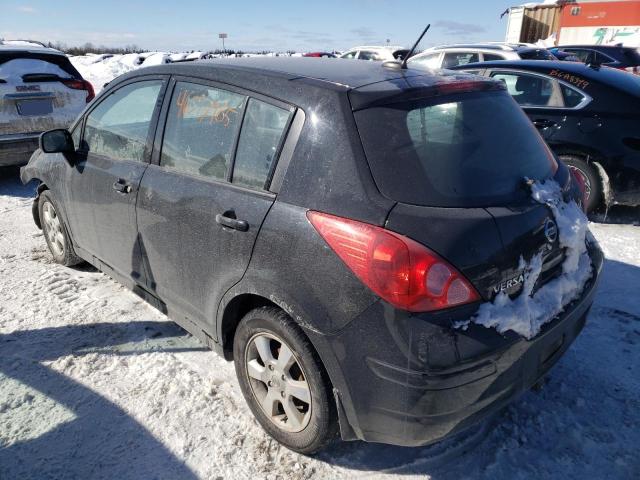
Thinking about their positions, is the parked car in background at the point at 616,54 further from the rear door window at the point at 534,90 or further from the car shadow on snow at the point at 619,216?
the car shadow on snow at the point at 619,216

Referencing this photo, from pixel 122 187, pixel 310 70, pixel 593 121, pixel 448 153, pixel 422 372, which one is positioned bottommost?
pixel 422 372

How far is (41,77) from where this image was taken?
631 centimetres

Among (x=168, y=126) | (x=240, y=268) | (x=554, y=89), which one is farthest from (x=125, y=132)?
(x=554, y=89)

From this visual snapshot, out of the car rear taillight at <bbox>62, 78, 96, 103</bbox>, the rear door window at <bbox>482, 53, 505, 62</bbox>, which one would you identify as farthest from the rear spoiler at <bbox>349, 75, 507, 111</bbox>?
the rear door window at <bbox>482, 53, 505, 62</bbox>

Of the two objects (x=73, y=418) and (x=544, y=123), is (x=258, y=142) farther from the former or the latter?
(x=544, y=123)

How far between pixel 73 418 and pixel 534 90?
18.0 ft

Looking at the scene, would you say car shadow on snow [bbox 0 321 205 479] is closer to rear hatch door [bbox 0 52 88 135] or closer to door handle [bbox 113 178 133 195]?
door handle [bbox 113 178 133 195]

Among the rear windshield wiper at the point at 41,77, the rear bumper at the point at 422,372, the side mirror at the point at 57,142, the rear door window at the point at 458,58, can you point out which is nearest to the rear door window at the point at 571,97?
the rear bumper at the point at 422,372

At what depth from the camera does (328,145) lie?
6.54ft

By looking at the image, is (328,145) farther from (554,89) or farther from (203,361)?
(554,89)

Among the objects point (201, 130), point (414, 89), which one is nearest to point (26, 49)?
point (201, 130)

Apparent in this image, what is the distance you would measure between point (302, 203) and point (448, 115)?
799 mm

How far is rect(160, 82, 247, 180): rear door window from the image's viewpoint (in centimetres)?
242

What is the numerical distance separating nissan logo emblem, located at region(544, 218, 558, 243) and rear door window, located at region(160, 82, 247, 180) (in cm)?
146
